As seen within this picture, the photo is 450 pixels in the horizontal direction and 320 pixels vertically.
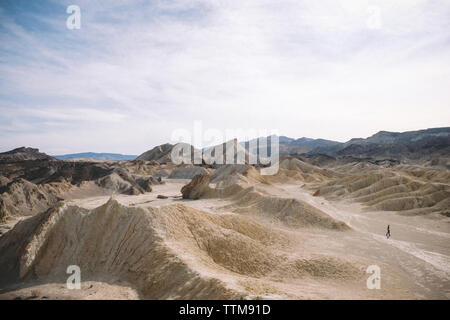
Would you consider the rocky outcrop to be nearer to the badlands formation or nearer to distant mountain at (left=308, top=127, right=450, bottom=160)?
the badlands formation

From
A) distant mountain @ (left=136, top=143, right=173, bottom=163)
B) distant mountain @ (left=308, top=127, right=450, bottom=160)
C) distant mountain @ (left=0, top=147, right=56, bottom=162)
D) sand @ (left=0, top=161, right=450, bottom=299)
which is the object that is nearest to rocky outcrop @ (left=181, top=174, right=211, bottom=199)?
sand @ (left=0, top=161, right=450, bottom=299)

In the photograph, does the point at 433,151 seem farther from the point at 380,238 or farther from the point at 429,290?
the point at 429,290

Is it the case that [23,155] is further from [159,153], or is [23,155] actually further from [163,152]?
[163,152]

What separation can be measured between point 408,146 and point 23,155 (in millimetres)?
143263

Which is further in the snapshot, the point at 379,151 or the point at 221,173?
the point at 379,151

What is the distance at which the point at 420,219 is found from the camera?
1124 inches

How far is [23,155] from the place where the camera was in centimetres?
7838

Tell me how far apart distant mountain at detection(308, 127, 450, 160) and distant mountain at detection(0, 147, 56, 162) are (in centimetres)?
12871

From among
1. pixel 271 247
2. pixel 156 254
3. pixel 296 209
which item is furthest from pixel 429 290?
pixel 296 209

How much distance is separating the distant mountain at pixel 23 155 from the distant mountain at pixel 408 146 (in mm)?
128708

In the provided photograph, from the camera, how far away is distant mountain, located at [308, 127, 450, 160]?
346 ft

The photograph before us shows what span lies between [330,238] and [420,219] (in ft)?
47.0

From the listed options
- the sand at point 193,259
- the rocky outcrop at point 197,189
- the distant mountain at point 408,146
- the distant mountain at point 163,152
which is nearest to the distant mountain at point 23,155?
the distant mountain at point 163,152

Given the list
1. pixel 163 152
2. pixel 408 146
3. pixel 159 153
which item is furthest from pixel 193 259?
pixel 408 146
